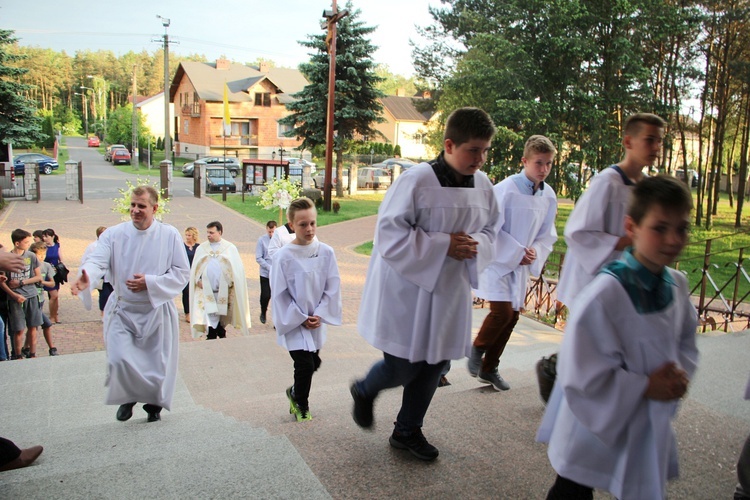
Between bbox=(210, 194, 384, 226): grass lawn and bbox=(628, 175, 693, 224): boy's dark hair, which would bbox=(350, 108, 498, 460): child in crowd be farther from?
bbox=(210, 194, 384, 226): grass lawn

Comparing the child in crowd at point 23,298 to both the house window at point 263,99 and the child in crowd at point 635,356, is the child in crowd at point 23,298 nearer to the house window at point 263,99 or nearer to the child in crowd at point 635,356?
the child in crowd at point 635,356

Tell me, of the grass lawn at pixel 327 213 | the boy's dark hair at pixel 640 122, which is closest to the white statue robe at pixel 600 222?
the boy's dark hair at pixel 640 122

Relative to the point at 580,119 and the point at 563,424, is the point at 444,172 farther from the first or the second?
the point at 580,119

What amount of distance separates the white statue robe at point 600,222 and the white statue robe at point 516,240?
1.12 m

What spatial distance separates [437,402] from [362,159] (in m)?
A: 53.7

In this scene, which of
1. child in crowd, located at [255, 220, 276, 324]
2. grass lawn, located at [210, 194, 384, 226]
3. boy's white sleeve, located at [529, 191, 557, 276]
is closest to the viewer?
boy's white sleeve, located at [529, 191, 557, 276]

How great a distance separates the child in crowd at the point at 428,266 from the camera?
10.9ft

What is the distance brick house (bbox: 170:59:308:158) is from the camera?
63.8 m

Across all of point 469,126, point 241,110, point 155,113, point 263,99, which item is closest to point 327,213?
point 469,126

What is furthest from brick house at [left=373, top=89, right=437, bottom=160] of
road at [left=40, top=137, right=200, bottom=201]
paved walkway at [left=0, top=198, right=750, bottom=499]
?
paved walkway at [left=0, top=198, right=750, bottom=499]

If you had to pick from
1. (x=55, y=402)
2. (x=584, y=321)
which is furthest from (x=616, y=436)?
(x=55, y=402)

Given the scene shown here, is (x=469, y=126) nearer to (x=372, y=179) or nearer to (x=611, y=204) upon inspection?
(x=611, y=204)

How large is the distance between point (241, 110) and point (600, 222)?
63.5 m

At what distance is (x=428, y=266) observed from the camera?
3289mm
